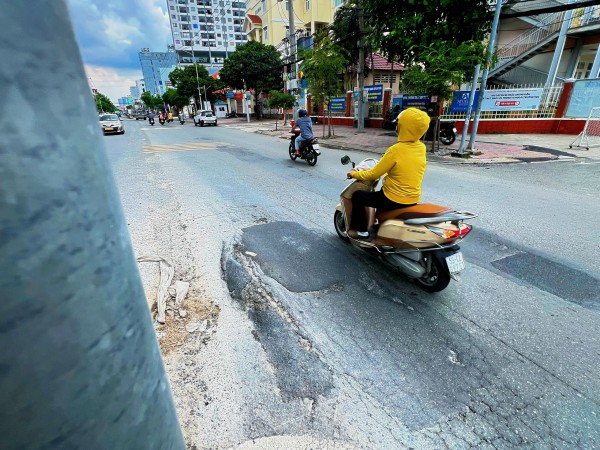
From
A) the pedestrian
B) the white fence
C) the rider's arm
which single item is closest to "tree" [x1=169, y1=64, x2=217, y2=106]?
the white fence

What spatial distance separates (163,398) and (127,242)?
1.28ft

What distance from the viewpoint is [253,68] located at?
3191cm

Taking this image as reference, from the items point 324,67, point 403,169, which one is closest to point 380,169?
point 403,169

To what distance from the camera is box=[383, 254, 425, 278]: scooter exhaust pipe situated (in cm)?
305

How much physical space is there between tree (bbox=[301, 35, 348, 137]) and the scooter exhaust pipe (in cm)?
1307

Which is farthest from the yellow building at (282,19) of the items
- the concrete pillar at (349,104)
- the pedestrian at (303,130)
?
the pedestrian at (303,130)

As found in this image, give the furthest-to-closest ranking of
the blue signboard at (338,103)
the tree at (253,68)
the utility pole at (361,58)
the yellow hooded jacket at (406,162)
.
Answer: the tree at (253,68)
the blue signboard at (338,103)
the utility pole at (361,58)
the yellow hooded jacket at (406,162)

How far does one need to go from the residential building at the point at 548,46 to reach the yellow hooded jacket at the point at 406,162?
59.3 ft

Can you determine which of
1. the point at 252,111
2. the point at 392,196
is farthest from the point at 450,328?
the point at 252,111

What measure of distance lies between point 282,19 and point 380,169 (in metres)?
43.7

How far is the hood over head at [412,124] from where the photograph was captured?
2.87 meters

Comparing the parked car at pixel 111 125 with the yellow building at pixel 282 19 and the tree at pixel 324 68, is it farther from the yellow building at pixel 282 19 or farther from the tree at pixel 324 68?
the yellow building at pixel 282 19

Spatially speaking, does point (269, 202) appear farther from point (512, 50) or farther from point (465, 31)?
point (512, 50)

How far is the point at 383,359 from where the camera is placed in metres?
2.32
